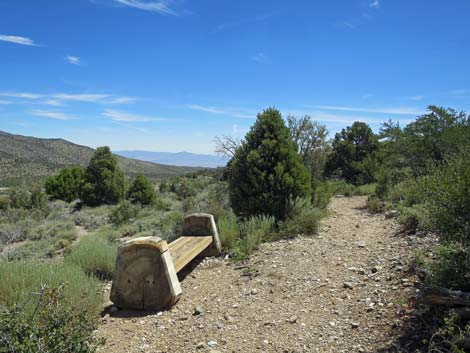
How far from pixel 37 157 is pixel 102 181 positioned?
4152 cm

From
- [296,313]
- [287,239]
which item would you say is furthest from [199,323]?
[287,239]

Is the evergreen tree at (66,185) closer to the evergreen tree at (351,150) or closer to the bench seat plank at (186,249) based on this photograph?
the evergreen tree at (351,150)

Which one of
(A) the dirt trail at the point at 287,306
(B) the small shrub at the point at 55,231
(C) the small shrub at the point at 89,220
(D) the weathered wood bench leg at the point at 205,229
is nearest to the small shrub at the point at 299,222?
(A) the dirt trail at the point at 287,306

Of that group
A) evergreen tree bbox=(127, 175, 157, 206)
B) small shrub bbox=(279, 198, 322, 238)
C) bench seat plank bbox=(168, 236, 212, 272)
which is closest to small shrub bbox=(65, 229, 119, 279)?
bench seat plank bbox=(168, 236, 212, 272)

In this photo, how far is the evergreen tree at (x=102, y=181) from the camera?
56.0 feet

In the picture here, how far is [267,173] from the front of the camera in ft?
25.2

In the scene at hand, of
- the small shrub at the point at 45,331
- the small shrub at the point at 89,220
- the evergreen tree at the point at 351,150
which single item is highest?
the evergreen tree at the point at 351,150

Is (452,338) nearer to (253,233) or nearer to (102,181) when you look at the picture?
(253,233)

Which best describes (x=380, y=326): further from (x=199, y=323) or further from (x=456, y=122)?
(x=456, y=122)

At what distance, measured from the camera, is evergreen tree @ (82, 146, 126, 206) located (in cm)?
1708

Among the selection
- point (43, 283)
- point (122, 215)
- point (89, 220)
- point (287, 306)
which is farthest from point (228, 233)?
point (89, 220)

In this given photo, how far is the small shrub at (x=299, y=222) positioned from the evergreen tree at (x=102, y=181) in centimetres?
1198

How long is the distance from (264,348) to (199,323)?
0.88 m

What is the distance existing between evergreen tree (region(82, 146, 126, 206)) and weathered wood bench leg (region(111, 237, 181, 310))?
13463 millimetres
